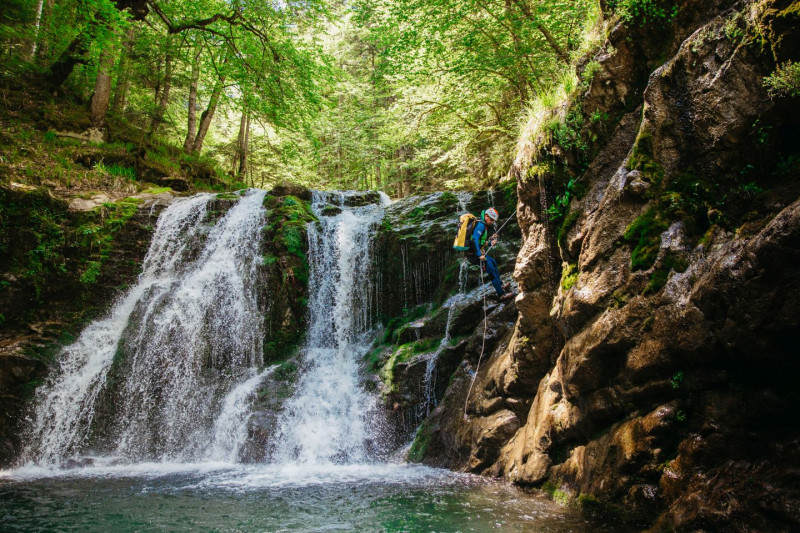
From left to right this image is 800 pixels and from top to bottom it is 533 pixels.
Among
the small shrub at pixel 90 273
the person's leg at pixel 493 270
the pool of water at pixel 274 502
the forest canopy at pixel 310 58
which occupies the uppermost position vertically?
the forest canopy at pixel 310 58

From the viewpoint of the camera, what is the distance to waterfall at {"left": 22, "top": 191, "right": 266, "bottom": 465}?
9.09 m

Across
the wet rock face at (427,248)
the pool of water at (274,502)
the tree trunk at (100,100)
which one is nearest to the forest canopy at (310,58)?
the tree trunk at (100,100)

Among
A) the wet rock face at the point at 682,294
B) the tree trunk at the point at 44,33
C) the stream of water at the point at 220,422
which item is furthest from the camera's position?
the tree trunk at the point at 44,33

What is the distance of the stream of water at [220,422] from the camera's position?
16.3ft

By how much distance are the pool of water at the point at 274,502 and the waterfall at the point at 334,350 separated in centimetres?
97

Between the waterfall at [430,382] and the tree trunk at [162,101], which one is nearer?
the waterfall at [430,382]

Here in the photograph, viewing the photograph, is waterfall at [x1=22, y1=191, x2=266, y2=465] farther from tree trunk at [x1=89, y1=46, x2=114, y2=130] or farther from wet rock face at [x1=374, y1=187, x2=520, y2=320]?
tree trunk at [x1=89, y1=46, x2=114, y2=130]

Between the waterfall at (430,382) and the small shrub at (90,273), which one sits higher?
the small shrub at (90,273)

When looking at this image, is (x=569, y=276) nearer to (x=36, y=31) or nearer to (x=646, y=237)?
(x=646, y=237)

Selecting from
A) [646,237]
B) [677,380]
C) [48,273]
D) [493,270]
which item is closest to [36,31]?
[48,273]

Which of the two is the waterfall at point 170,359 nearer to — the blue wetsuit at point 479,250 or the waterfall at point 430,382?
the waterfall at point 430,382

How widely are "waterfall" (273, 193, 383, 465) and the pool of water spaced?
969mm

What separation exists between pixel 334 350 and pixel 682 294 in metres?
9.09

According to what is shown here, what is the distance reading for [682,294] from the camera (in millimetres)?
3861
